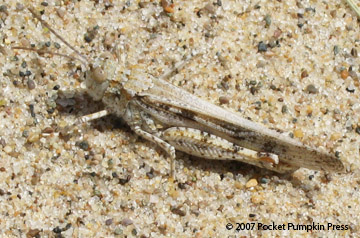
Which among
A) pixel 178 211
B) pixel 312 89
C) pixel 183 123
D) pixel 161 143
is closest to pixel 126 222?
pixel 178 211

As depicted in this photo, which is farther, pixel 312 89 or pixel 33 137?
pixel 312 89

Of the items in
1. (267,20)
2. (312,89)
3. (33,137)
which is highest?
(267,20)

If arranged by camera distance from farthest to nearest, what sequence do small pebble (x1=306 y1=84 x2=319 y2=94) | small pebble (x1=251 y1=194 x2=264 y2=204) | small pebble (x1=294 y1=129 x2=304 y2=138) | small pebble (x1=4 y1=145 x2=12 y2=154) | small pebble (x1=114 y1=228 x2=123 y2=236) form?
small pebble (x1=306 y1=84 x2=319 y2=94), small pebble (x1=294 y1=129 x2=304 y2=138), small pebble (x1=251 y1=194 x2=264 y2=204), small pebble (x1=4 y1=145 x2=12 y2=154), small pebble (x1=114 y1=228 x2=123 y2=236)

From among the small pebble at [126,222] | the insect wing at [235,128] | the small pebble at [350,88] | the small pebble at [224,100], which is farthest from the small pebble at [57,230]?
the small pebble at [350,88]

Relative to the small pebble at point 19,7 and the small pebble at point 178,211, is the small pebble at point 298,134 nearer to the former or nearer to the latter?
the small pebble at point 178,211

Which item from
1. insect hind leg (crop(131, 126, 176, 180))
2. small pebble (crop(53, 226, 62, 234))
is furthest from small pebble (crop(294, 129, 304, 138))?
small pebble (crop(53, 226, 62, 234))

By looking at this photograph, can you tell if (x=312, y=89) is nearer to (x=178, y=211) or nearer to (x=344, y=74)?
(x=344, y=74)

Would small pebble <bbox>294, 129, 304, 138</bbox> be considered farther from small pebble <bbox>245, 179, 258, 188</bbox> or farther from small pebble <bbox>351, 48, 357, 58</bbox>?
small pebble <bbox>351, 48, 357, 58</bbox>
